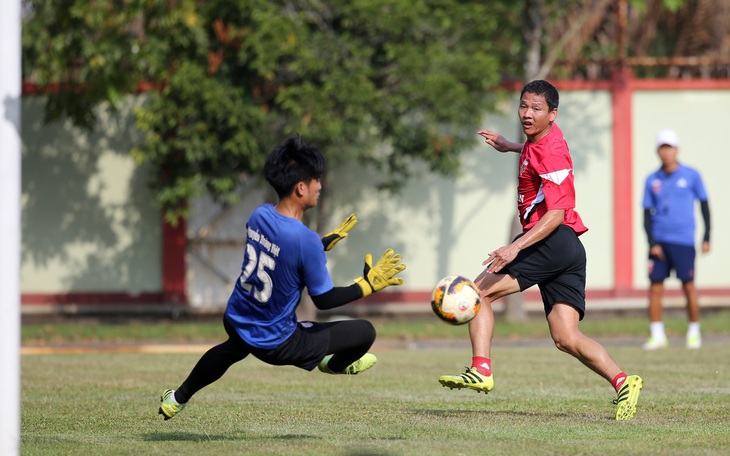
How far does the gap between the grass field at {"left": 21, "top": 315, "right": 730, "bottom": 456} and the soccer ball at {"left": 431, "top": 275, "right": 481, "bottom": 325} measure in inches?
28.6

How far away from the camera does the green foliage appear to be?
17797 millimetres

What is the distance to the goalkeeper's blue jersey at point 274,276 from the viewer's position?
6.70 metres

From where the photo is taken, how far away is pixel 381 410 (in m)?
8.82

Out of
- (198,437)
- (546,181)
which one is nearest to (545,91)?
(546,181)

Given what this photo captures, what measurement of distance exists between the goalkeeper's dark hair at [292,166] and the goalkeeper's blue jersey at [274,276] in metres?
0.17

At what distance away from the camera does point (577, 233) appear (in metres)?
8.28

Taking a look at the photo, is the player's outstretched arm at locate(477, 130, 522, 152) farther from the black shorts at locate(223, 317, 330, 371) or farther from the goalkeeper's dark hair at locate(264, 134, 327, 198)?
the black shorts at locate(223, 317, 330, 371)

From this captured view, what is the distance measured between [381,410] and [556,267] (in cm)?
176

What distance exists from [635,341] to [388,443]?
1009 cm

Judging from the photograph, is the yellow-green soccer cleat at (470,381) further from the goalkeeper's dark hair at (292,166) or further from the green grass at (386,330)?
the green grass at (386,330)

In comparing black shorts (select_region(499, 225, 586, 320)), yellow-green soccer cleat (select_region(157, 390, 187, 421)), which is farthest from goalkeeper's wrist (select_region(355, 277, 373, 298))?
black shorts (select_region(499, 225, 586, 320))

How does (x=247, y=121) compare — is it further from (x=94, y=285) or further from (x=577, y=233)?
(x=577, y=233)

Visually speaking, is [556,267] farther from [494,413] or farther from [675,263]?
[675,263]

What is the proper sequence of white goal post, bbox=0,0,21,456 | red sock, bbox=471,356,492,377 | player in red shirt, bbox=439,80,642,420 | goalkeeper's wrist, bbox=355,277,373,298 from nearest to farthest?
white goal post, bbox=0,0,21,456 < goalkeeper's wrist, bbox=355,277,373,298 < red sock, bbox=471,356,492,377 < player in red shirt, bbox=439,80,642,420
